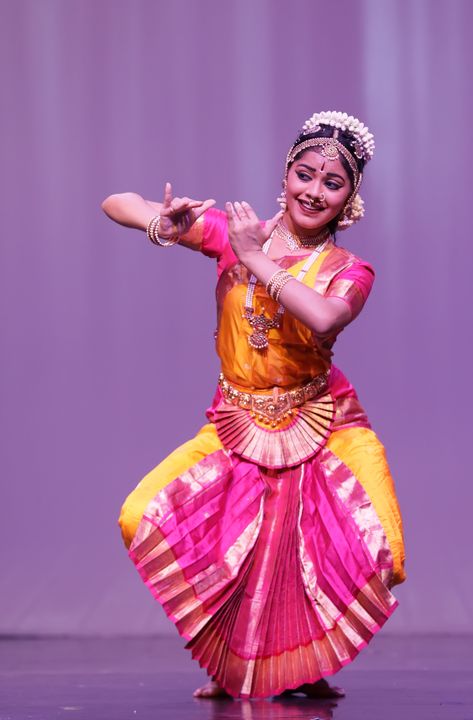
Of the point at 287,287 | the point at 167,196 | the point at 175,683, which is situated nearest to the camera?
the point at 287,287

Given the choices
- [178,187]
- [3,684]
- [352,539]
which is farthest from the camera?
[178,187]

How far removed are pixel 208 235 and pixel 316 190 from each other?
28 cm

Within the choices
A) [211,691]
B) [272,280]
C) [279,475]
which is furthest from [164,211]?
[211,691]

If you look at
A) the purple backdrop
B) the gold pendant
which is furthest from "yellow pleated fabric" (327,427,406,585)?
the purple backdrop

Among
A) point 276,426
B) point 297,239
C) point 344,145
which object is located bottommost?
point 276,426

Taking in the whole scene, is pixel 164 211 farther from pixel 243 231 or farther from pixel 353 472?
pixel 353 472

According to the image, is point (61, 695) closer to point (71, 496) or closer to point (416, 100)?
point (71, 496)

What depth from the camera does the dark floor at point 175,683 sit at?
3064mm

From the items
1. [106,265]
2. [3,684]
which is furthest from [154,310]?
[3,684]

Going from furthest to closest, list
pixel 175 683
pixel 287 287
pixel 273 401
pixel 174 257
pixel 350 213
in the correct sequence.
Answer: pixel 174 257, pixel 175 683, pixel 350 213, pixel 273 401, pixel 287 287

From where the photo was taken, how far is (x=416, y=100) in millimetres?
5008

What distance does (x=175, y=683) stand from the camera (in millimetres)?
3682

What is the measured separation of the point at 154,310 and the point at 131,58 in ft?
2.87

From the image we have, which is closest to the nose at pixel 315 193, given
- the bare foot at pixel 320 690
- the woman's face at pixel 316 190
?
the woman's face at pixel 316 190
